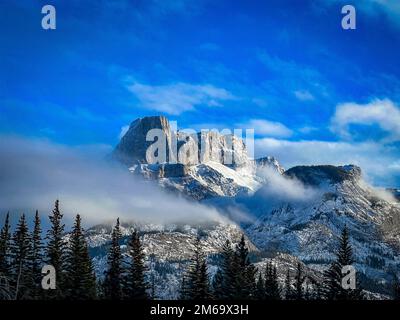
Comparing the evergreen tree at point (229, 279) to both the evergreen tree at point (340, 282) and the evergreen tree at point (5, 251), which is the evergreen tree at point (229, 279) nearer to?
the evergreen tree at point (340, 282)

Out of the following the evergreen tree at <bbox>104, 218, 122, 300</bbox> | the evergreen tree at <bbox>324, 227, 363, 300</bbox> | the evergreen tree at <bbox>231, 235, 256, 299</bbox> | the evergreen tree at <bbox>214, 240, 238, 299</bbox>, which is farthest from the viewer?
the evergreen tree at <bbox>324, 227, 363, 300</bbox>

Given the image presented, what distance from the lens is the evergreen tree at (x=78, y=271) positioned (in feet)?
271

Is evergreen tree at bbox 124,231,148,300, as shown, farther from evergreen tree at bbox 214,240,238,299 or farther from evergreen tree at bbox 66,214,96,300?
evergreen tree at bbox 214,240,238,299

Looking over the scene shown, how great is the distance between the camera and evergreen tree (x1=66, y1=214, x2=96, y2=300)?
82700 mm

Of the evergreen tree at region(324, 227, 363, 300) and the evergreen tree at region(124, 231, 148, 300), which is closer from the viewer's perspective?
the evergreen tree at region(124, 231, 148, 300)

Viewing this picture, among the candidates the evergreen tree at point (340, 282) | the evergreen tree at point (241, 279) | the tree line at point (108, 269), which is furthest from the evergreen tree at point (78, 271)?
the evergreen tree at point (340, 282)

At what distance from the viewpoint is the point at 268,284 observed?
118 metres

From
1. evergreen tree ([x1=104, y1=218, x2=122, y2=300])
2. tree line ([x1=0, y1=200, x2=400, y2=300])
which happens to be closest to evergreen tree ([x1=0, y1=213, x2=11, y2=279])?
tree line ([x1=0, y1=200, x2=400, y2=300])

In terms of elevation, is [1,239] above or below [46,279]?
above
